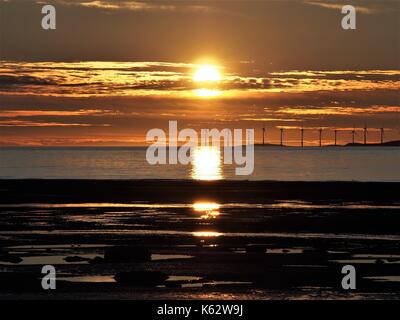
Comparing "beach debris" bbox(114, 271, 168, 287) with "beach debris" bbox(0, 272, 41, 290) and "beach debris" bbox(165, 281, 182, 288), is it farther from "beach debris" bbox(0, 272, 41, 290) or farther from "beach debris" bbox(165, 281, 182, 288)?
"beach debris" bbox(0, 272, 41, 290)

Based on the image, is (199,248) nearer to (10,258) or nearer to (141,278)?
(10,258)

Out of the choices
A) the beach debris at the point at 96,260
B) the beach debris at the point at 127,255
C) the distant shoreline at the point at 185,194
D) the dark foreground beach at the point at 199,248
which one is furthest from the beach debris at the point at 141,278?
the distant shoreline at the point at 185,194

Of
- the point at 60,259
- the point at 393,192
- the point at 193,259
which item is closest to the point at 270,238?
the point at 193,259

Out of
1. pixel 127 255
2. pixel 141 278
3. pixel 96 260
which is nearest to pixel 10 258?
pixel 96 260

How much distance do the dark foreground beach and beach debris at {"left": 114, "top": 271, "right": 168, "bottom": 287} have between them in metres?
0.06

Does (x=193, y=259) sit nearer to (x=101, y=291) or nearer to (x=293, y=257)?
(x=293, y=257)

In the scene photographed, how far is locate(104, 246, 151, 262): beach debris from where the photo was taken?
127 feet

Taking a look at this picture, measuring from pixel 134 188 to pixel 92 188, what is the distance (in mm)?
4598

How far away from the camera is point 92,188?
98562mm

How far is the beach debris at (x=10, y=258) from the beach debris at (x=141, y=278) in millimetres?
5774

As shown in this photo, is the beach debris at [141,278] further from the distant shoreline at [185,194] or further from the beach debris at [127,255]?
the distant shoreline at [185,194]

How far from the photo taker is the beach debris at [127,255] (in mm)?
38812

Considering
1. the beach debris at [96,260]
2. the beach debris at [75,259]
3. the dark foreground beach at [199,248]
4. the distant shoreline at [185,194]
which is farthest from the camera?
the distant shoreline at [185,194]

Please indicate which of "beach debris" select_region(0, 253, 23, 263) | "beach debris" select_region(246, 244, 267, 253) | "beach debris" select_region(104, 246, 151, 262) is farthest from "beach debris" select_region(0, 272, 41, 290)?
"beach debris" select_region(246, 244, 267, 253)
